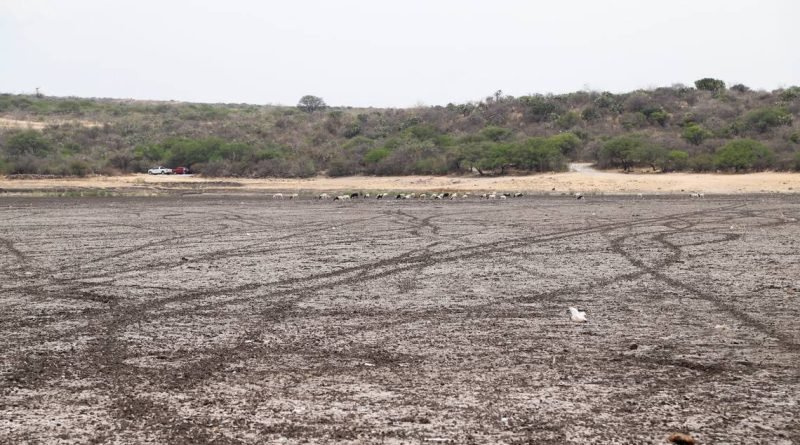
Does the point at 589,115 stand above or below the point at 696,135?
above

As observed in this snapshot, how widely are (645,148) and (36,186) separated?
31289 millimetres

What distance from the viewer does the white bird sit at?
9375 millimetres

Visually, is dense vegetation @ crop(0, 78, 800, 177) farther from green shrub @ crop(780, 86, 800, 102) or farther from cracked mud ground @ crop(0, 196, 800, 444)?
cracked mud ground @ crop(0, 196, 800, 444)

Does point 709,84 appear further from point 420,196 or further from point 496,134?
point 420,196

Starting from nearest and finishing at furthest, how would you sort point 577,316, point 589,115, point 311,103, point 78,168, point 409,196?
point 577,316 → point 409,196 → point 78,168 → point 589,115 → point 311,103

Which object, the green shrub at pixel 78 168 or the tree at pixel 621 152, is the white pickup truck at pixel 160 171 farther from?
the tree at pixel 621 152

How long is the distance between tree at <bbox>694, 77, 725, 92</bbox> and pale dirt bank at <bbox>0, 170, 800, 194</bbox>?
4067 cm

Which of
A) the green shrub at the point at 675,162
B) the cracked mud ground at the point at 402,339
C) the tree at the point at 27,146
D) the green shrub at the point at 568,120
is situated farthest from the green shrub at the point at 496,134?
the cracked mud ground at the point at 402,339

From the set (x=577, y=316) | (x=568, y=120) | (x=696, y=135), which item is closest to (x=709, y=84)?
(x=568, y=120)

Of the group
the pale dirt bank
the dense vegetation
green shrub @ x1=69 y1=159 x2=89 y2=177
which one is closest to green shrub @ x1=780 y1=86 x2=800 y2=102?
the dense vegetation

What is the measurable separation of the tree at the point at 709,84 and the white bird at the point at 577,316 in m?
74.3

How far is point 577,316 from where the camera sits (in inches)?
371

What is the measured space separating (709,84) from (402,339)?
77.5 m

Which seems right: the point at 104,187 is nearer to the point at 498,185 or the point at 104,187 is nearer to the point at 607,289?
the point at 498,185
